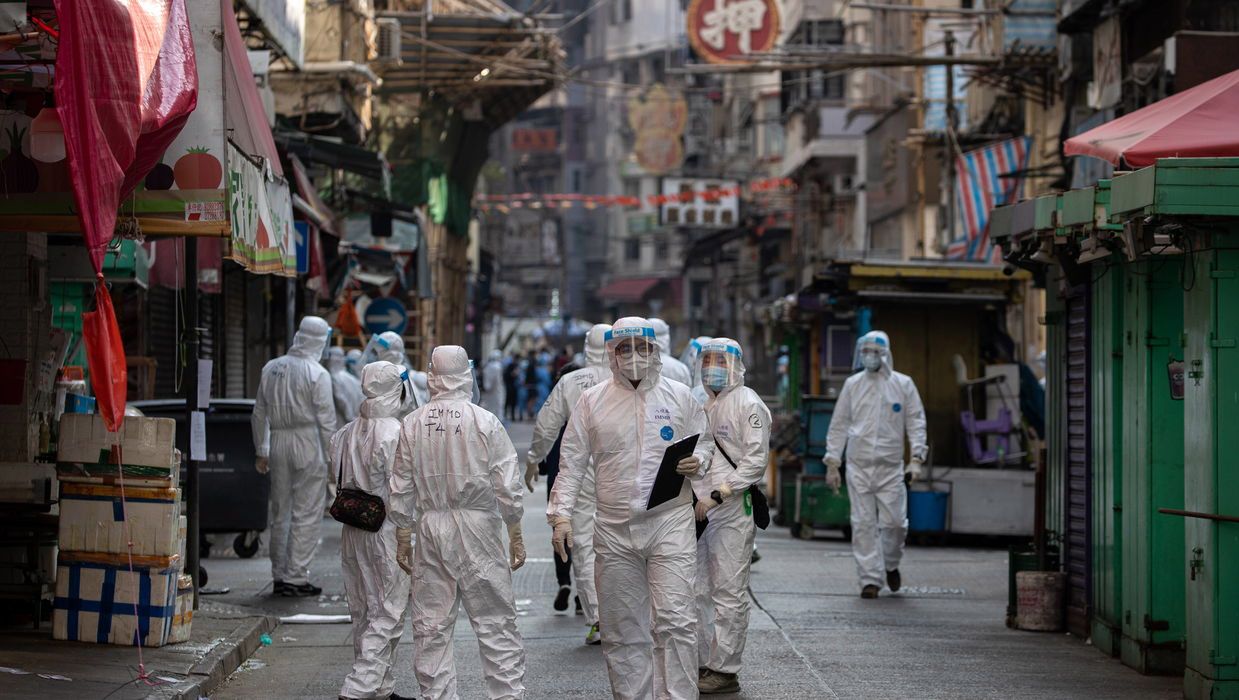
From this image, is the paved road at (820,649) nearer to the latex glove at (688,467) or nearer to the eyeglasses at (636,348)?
the latex glove at (688,467)

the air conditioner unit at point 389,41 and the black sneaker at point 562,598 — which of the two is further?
the air conditioner unit at point 389,41

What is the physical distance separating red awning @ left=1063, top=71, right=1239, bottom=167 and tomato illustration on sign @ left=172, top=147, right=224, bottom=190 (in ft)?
17.7

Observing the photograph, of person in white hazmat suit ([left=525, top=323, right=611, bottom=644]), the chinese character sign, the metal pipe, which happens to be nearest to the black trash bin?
person in white hazmat suit ([left=525, top=323, right=611, bottom=644])

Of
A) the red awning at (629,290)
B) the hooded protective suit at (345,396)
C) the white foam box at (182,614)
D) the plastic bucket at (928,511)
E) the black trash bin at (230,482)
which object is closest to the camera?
the white foam box at (182,614)

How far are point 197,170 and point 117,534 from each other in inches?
85.0

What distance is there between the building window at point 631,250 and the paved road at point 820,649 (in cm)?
6880

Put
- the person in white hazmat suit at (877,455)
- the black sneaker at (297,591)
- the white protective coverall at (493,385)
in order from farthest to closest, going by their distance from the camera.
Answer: the white protective coverall at (493,385) < the person in white hazmat suit at (877,455) < the black sneaker at (297,591)

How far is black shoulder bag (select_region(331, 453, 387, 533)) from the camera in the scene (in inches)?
380

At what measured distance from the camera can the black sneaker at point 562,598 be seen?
13047 millimetres

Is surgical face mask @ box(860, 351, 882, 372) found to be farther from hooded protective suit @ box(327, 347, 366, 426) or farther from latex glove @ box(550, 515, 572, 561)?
latex glove @ box(550, 515, 572, 561)

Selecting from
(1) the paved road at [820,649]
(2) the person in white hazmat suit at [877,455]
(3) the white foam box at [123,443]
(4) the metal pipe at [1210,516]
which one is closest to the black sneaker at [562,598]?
(1) the paved road at [820,649]

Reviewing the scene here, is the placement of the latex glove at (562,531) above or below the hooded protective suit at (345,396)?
below

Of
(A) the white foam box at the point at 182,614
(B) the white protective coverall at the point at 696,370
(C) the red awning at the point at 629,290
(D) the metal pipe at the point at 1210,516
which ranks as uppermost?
(C) the red awning at the point at 629,290

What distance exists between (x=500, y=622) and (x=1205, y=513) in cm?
370
